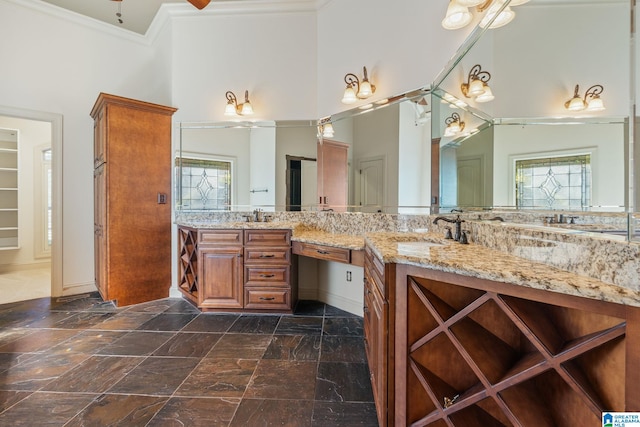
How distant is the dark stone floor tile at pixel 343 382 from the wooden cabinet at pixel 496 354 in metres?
0.31

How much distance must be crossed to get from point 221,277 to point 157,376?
1054mm

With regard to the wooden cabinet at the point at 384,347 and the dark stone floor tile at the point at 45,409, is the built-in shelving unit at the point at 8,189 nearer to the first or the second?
the dark stone floor tile at the point at 45,409

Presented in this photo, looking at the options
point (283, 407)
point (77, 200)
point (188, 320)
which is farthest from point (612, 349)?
point (77, 200)

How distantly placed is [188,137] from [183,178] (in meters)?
0.50

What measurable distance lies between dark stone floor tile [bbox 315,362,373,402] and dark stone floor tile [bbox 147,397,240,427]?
0.51 m

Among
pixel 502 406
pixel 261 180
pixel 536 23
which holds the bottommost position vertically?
pixel 502 406

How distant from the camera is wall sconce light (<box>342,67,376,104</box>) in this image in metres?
2.64

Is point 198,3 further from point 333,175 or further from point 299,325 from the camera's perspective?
point 299,325

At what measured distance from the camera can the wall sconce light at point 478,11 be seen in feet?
5.23

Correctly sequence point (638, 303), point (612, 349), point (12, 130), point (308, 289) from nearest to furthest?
point (638, 303)
point (612, 349)
point (308, 289)
point (12, 130)

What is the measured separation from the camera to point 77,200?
11.0 feet

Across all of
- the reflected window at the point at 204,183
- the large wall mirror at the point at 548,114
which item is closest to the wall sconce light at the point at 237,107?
the reflected window at the point at 204,183

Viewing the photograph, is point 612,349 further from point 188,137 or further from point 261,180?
point 188,137

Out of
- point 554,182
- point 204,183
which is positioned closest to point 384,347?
point 554,182
